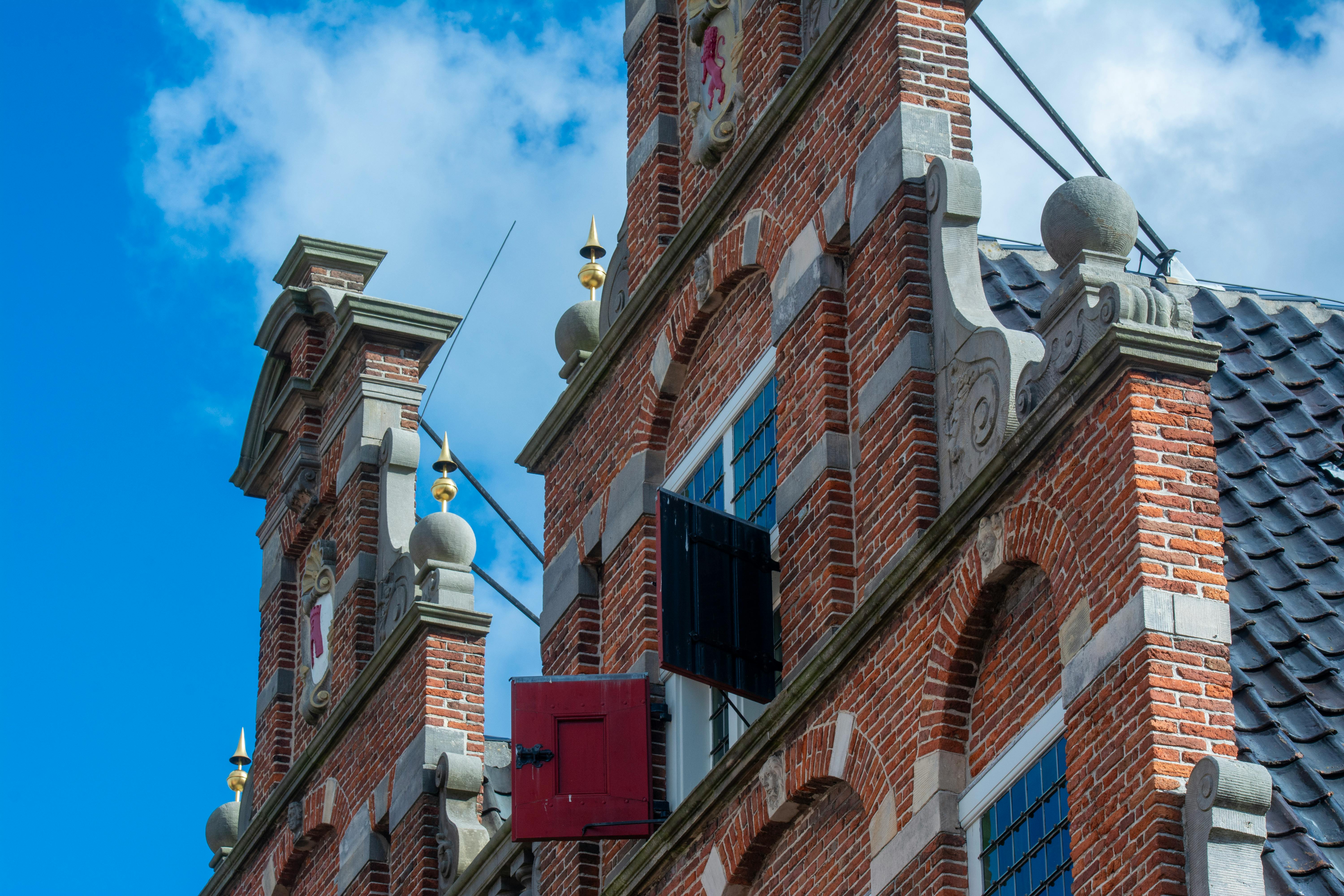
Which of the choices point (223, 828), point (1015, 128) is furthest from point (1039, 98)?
point (223, 828)

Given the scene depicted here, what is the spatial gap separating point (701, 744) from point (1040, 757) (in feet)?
14.7

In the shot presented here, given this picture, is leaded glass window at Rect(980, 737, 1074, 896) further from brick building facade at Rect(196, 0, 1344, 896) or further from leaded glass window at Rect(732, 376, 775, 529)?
leaded glass window at Rect(732, 376, 775, 529)

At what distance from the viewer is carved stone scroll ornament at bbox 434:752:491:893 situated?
20531mm

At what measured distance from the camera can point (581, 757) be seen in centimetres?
1786

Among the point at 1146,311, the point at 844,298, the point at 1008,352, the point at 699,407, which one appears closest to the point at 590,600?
the point at 699,407

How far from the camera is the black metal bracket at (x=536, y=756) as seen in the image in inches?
706

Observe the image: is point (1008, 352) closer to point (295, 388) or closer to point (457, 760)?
point (457, 760)

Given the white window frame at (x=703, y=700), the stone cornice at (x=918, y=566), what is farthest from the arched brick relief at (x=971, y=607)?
the white window frame at (x=703, y=700)

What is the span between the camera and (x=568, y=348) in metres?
20.6

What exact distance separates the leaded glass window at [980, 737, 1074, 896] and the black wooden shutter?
2.74 metres

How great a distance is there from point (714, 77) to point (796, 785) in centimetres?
622

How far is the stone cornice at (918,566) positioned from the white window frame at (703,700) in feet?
1.81

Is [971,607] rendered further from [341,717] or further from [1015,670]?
[341,717]

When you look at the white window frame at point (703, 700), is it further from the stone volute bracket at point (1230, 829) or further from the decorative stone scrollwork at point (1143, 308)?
the stone volute bracket at point (1230, 829)
